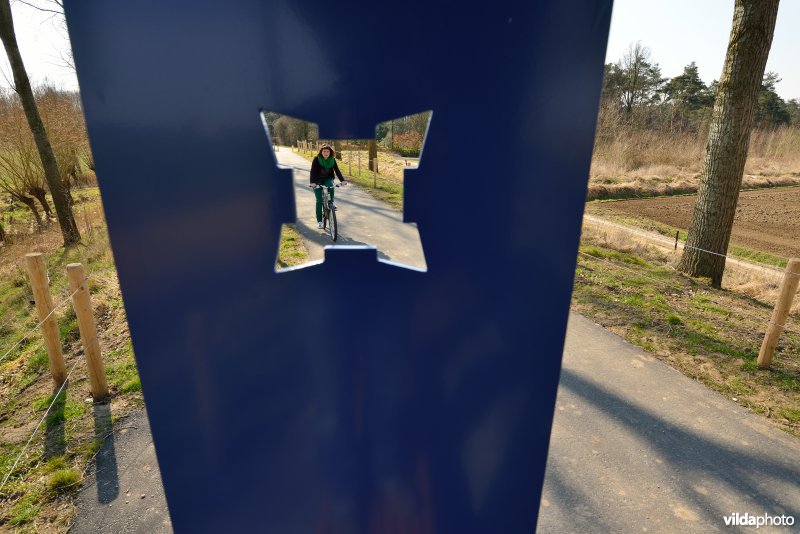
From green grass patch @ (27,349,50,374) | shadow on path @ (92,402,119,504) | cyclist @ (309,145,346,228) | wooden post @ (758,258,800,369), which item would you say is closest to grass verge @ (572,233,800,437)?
wooden post @ (758,258,800,369)

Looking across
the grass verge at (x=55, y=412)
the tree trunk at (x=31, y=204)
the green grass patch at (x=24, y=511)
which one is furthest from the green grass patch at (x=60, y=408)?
the tree trunk at (x=31, y=204)

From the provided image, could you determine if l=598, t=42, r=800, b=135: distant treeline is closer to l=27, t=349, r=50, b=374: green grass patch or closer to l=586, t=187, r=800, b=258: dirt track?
l=586, t=187, r=800, b=258: dirt track

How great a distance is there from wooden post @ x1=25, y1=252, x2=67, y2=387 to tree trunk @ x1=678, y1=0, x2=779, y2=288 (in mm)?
7524

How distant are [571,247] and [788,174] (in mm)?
31269

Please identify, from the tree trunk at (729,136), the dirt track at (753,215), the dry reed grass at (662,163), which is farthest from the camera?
the dry reed grass at (662,163)

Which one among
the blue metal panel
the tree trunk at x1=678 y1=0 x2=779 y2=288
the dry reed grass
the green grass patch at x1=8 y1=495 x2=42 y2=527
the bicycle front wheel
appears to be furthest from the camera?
the dry reed grass

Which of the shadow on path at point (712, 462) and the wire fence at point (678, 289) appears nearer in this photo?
the shadow on path at point (712, 462)

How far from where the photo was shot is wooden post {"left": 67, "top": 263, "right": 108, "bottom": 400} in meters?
3.65

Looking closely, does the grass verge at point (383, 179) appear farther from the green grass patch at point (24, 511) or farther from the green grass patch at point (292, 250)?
the green grass patch at point (24, 511)

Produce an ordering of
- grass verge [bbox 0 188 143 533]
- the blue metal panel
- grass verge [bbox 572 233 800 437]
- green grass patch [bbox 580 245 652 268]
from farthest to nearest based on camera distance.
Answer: green grass patch [bbox 580 245 652 268] < grass verge [bbox 572 233 800 437] < grass verge [bbox 0 188 143 533] < the blue metal panel

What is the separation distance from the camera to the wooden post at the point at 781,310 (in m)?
4.09

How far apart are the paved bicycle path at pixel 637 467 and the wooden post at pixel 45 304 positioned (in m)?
1.03

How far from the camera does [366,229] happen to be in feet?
29.4

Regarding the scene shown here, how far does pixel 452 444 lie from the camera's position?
1.36 meters
